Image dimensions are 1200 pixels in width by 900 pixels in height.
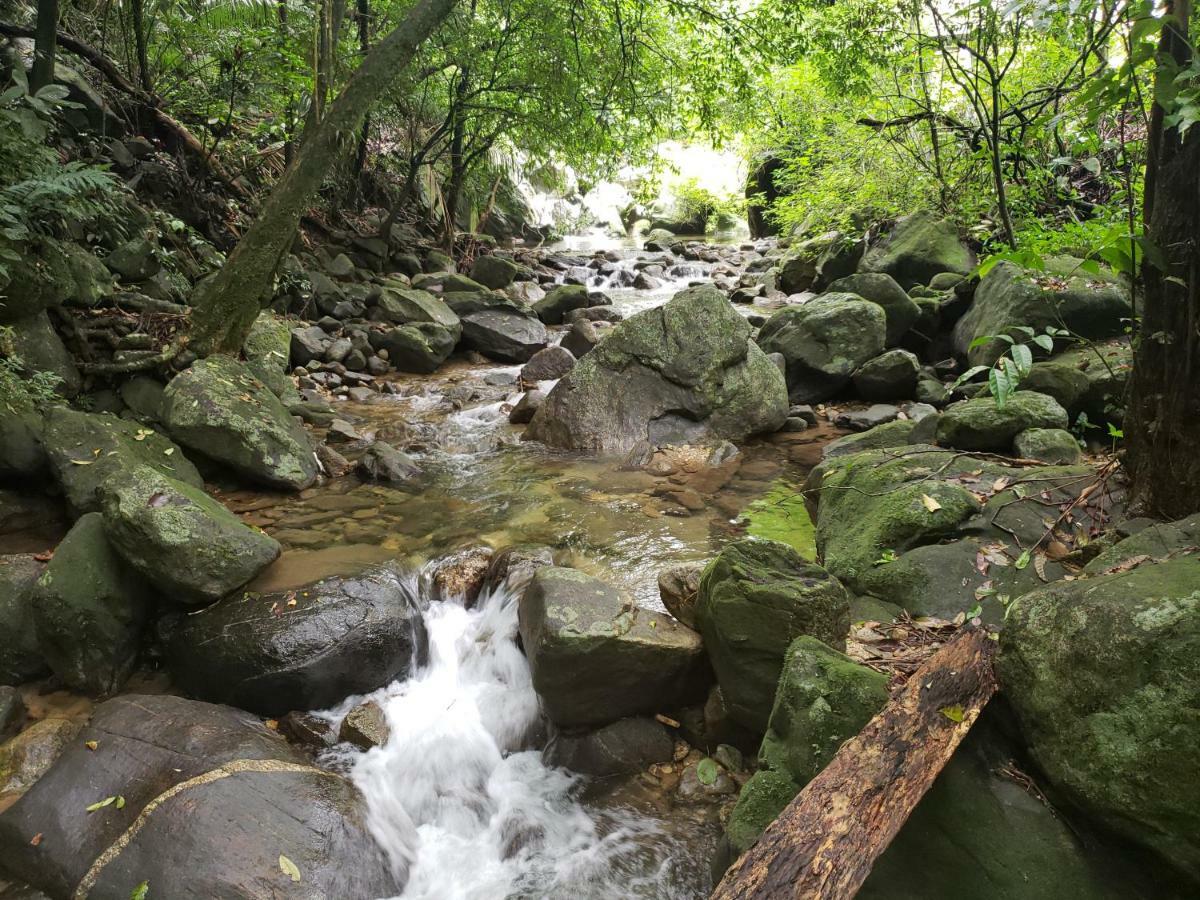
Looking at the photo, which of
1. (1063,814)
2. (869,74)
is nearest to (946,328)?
(869,74)

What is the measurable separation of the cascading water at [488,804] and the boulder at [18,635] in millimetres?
1904

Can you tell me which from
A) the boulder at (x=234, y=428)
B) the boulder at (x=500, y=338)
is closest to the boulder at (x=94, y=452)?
the boulder at (x=234, y=428)

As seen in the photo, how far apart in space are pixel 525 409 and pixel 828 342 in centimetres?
375

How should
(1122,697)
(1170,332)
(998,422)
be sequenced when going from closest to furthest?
1. (1122,697)
2. (1170,332)
3. (998,422)

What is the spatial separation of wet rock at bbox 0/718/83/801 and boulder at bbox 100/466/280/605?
81 centimetres

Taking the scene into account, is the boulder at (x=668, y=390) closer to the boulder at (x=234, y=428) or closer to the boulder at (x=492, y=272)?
the boulder at (x=234, y=428)

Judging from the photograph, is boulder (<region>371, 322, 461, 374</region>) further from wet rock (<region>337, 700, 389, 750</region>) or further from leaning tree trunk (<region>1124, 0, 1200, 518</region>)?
leaning tree trunk (<region>1124, 0, 1200, 518</region>)

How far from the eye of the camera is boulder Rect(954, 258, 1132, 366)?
6.67 meters

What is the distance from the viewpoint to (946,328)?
921 cm

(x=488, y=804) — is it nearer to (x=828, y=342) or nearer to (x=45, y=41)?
(x=828, y=342)

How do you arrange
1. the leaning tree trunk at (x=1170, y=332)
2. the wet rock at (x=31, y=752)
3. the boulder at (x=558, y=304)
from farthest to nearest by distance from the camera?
the boulder at (x=558, y=304), the wet rock at (x=31, y=752), the leaning tree trunk at (x=1170, y=332)

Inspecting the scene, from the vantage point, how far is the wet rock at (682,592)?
12.6ft

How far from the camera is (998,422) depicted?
194 inches

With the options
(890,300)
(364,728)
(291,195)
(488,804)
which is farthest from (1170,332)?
(291,195)
